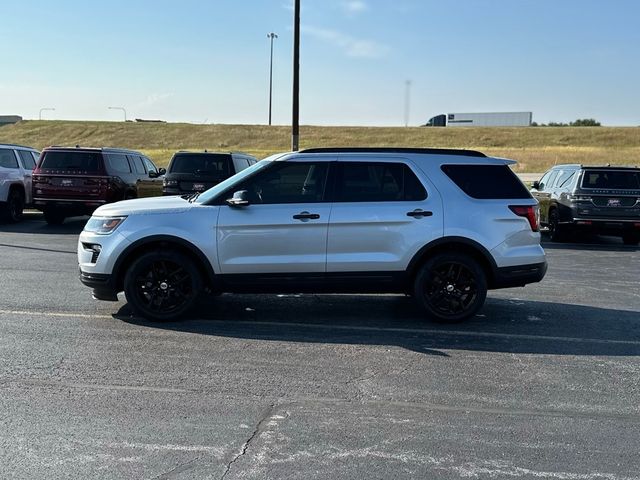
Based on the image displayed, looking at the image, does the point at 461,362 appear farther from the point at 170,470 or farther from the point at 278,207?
the point at 170,470

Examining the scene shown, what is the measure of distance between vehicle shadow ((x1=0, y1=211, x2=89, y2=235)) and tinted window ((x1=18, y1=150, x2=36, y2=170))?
1.44 m

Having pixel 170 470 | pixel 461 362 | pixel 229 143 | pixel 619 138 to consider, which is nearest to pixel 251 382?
pixel 170 470

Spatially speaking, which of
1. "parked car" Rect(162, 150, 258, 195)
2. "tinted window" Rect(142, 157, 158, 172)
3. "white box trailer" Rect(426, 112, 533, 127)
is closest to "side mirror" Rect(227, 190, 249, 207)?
"parked car" Rect(162, 150, 258, 195)

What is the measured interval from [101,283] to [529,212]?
4.68 m

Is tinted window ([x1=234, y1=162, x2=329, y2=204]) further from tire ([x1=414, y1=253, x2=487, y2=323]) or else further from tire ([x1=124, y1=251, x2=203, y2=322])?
tire ([x1=414, y1=253, x2=487, y2=323])

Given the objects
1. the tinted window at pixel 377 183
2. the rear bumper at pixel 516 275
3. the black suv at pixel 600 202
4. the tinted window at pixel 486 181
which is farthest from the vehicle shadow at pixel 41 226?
the black suv at pixel 600 202

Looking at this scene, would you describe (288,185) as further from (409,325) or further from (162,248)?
(409,325)

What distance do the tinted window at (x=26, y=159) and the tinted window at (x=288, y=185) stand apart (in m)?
12.1

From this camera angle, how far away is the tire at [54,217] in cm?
1593

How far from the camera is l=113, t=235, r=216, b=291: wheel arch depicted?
6.75m

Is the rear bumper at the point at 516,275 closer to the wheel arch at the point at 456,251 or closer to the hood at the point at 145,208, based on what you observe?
the wheel arch at the point at 456,251

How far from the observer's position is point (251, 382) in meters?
5.11

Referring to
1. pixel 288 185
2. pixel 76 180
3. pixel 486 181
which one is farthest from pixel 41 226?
pixel 486 181

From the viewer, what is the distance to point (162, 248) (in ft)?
22.5
